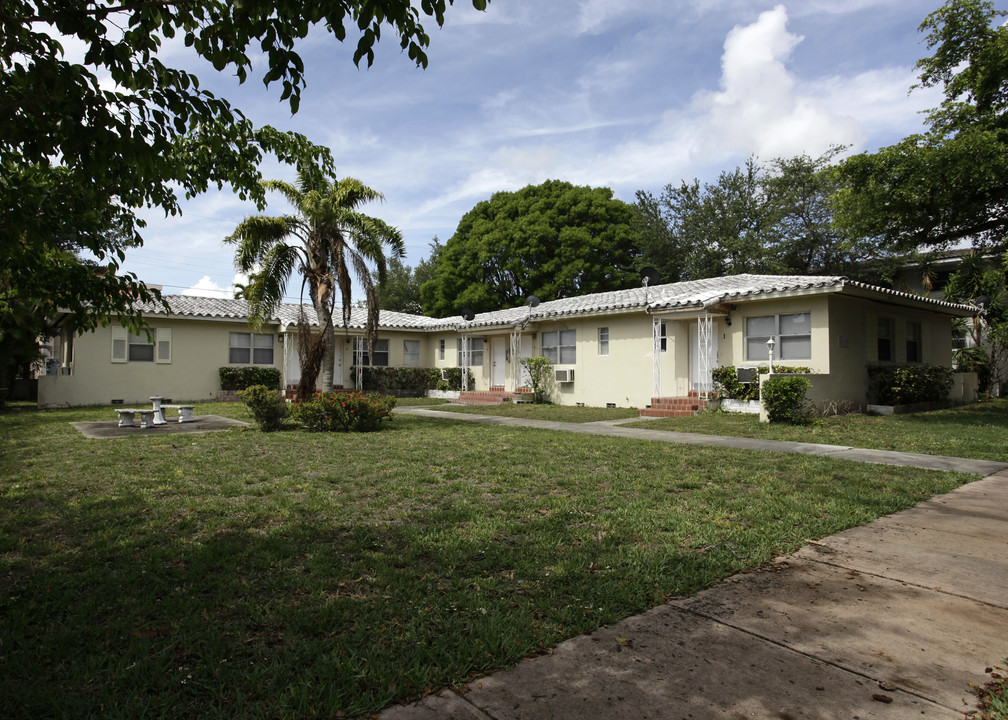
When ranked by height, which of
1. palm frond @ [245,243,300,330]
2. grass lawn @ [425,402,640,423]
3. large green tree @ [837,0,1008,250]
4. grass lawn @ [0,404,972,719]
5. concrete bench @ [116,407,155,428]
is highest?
large green tree @ [837,0,1008,250]

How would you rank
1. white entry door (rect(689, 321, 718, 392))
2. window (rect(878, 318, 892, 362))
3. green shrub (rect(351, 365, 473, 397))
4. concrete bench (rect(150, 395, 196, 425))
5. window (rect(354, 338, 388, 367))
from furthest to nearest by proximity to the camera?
1. window (rect(354, 338, 388, 367))
2. green shrub (rect(351, 365, 473, 397))
3. window (rect(878, 318, 892, 362))
4. white entry door (rect(689, 321, 718, 392))
5. concrete bench (rect(150, 395, 196, 425))

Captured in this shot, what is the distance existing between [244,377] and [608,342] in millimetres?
13680

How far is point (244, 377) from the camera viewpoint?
73.3ft

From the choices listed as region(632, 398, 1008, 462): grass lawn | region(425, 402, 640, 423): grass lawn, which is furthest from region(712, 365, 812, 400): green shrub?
region(425, 402, 640, 423): grass lawn

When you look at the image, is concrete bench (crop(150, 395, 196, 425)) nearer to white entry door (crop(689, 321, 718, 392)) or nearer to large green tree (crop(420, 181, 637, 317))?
white entry door (crop(689, 321, 718, 392))

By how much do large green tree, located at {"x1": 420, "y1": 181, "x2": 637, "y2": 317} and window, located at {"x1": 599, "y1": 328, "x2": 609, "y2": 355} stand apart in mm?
15332

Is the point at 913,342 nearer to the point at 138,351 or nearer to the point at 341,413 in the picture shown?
the point at 341,413

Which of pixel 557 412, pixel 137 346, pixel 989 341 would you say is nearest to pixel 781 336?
pixel 557 412

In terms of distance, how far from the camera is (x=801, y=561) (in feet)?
14.4

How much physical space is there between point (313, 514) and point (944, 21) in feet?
60.1

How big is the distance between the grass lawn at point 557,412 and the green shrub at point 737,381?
240 centimetres

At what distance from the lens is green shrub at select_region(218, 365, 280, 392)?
22188mm

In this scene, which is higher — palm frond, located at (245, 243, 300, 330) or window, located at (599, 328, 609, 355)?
palm frond, located at (245, 243, 300, 330)

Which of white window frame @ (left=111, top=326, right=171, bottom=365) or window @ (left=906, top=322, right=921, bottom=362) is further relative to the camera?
white window frame @ (left=111, top=326, right=171, bottom=365)
